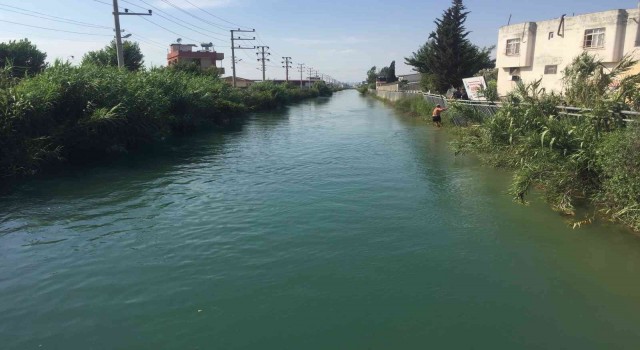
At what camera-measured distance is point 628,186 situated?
849cm

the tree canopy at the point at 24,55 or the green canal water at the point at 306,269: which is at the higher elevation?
the tree canopy at the point at 24,55

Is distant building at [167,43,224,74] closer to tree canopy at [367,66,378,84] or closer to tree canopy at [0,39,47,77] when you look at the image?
tree canopy at [0,39,47,77]

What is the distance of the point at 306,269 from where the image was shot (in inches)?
312

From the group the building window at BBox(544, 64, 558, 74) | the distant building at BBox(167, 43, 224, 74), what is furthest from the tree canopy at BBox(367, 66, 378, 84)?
the building window at BBox(544, 64, 558, 74)

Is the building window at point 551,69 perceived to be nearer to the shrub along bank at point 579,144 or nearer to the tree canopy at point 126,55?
the shrub along bank at point 579,144

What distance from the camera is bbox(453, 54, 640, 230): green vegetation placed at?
8867 mm

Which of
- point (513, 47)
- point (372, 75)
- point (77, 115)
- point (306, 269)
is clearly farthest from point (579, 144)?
point (372, 75)

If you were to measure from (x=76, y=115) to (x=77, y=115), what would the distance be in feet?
0.13

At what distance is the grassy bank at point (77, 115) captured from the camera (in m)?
15.4

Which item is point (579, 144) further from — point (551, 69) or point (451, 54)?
point (451, 54)

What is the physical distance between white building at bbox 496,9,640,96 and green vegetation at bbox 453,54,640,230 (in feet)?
56.7

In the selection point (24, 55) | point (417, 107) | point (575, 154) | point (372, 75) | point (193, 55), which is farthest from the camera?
point (372, 75)

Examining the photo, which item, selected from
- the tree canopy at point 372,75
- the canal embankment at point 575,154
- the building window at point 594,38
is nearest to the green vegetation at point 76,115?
the canal embankment at point 575,154

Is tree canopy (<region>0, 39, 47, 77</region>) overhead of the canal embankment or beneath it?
overhead
